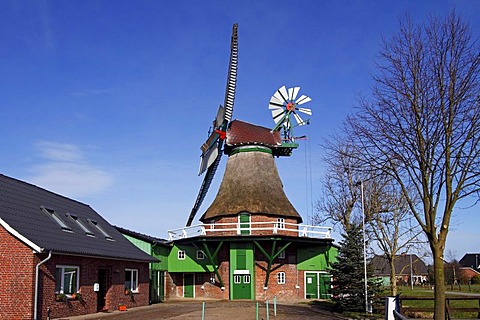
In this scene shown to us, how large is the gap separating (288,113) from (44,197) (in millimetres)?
19757

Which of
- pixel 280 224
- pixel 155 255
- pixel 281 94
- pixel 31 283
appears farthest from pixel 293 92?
pixel 31 283

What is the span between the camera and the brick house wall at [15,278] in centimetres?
1902

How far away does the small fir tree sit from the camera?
27.6m

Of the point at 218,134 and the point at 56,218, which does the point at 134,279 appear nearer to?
the point at 56,218

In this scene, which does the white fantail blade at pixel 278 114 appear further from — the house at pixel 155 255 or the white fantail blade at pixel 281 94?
the house at pixel 155 255

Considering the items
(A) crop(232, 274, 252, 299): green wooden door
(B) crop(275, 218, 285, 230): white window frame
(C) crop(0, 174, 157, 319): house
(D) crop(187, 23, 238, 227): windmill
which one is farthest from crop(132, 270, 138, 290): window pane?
(D) crop(187, 23, 238, 227): windmill

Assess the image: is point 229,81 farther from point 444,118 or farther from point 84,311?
point 444,118

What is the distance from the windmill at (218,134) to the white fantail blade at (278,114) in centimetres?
350

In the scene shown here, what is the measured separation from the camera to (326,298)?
3759cm

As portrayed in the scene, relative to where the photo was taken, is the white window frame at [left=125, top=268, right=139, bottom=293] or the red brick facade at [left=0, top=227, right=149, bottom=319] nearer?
the red brick facade at [left=0, top=227, right=149, bottom=319]

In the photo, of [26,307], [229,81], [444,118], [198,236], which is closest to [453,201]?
[444,118]

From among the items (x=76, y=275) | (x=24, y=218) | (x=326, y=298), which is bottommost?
(x=326, y=298)

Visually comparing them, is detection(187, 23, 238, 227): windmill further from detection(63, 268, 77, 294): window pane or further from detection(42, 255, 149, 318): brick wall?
detection(63, 268, 77, 294): window pane

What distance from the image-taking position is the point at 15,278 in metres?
19.3
